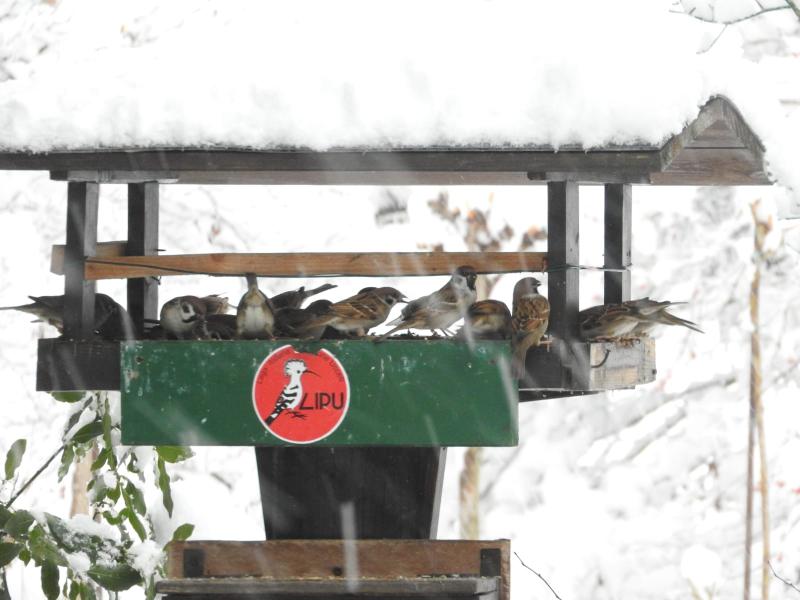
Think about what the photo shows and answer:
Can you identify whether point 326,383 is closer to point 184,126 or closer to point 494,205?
point 184,126

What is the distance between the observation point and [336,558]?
344cm

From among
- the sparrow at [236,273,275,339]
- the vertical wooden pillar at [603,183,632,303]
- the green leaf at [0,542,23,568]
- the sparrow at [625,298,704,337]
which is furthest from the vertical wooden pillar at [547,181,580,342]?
the green leaf at [0,542,23,568]

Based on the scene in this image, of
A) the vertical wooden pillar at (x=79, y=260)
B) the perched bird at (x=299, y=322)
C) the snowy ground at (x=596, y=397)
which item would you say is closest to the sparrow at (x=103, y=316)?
the vertical wooden pillar at (x=79, y=260)

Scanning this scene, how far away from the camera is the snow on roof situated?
3.06m

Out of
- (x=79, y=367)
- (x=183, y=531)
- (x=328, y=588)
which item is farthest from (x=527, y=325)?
(x=183, y=531)

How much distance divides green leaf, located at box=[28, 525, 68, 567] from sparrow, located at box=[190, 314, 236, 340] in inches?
34.0

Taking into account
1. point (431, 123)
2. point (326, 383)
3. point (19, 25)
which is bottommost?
point (326, 383)

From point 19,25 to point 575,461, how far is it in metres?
5.62

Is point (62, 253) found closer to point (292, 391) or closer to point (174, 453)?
point (174, 453)

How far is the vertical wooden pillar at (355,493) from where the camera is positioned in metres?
3.58

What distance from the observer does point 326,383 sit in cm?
323

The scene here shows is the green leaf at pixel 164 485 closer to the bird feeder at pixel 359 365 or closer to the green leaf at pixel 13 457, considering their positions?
the green leaf at pixel 13 457

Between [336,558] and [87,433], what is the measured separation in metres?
1.19

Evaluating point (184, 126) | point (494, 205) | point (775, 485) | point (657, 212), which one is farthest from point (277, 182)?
point (775, 485)
